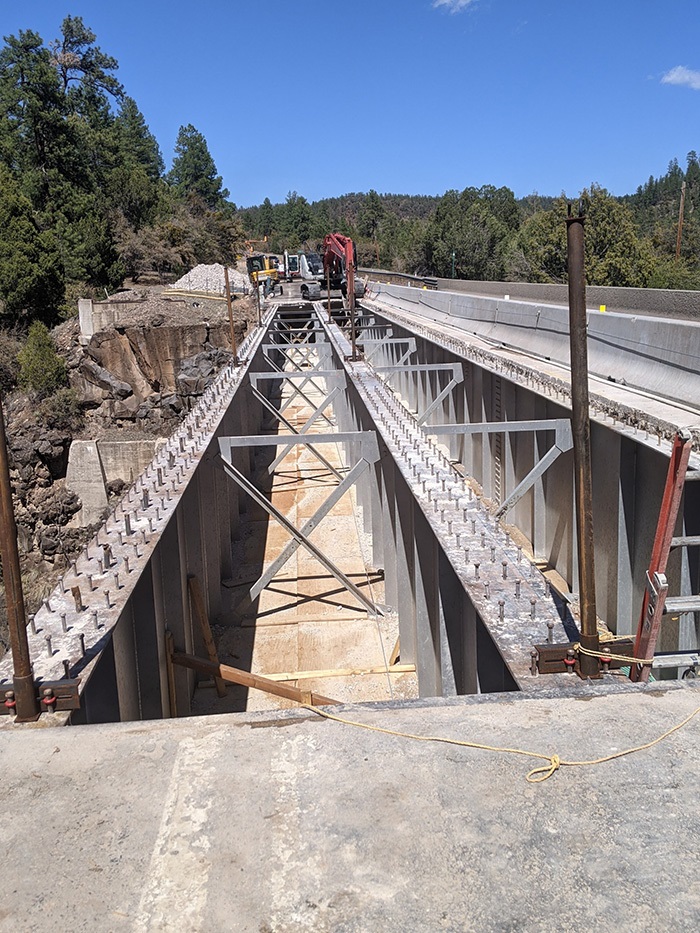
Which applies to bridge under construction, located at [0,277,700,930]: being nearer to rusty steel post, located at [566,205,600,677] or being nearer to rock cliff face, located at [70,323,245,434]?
rusty steel post, located at [566,205,600,677]

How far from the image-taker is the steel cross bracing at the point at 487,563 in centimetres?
479

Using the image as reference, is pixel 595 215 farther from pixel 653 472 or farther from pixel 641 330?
pixel 653 472

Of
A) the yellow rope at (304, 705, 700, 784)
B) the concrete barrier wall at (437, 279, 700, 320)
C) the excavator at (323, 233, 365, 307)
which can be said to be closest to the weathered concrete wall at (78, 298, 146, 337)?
the excavator at (323, 233, 365, 307)

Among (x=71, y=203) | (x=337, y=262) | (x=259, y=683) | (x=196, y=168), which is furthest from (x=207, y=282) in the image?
(x=196, y=168)

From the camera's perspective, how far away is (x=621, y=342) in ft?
57.9

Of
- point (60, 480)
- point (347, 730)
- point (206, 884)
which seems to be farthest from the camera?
point (60, 480)

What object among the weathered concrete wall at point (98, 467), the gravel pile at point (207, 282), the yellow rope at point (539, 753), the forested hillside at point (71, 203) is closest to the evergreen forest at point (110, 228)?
the forested hillside at point (71, 203)

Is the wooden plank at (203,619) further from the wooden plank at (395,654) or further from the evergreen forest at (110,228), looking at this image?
the evergreen forest at (110,228)

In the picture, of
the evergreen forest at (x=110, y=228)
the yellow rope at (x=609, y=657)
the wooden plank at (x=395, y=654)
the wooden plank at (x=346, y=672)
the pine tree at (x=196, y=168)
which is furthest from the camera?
the pine tree at (x=196, y=168)

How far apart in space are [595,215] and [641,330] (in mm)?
42064

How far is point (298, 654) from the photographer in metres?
9.98

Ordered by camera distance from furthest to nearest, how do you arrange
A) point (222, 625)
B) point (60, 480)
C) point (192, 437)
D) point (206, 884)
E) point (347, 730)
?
point (60, 480), point (192, 437), point (222, 625), point (347, 730), point (206, 884)

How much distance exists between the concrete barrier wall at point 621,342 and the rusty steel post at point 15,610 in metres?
12.9

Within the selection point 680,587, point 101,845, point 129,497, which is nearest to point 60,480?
point 129,497
